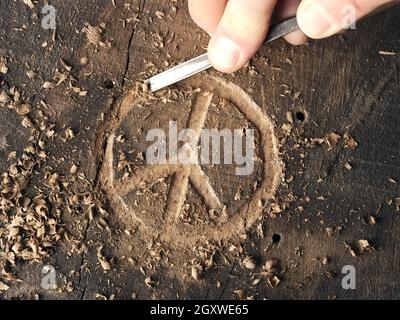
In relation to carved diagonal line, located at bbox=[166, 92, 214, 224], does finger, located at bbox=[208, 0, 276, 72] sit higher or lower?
higher

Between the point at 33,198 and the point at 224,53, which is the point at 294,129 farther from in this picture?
the point at 33,198

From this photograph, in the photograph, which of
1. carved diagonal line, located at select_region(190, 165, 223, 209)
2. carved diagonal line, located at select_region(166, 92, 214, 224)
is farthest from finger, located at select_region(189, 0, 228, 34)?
carved diagonal line, located at select_region(190, 165, 223, 209)

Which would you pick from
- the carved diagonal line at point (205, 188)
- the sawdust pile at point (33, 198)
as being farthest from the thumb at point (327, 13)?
the sawdust pile at point (33, 198)

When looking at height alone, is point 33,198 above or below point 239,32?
below

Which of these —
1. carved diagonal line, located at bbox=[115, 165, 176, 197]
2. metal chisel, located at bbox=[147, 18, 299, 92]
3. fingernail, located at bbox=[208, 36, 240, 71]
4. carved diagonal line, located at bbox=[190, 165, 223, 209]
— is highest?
fingernail, located at bbox=[208, 36, 240, 71]

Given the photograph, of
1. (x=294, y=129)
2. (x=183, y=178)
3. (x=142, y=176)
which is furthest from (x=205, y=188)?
(x=294, y=129)

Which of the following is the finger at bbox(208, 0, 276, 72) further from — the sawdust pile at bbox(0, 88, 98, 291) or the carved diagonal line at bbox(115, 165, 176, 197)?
the sawdust pile at bbox(0, 88, 98, 291)

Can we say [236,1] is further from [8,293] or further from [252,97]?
[8,293]
